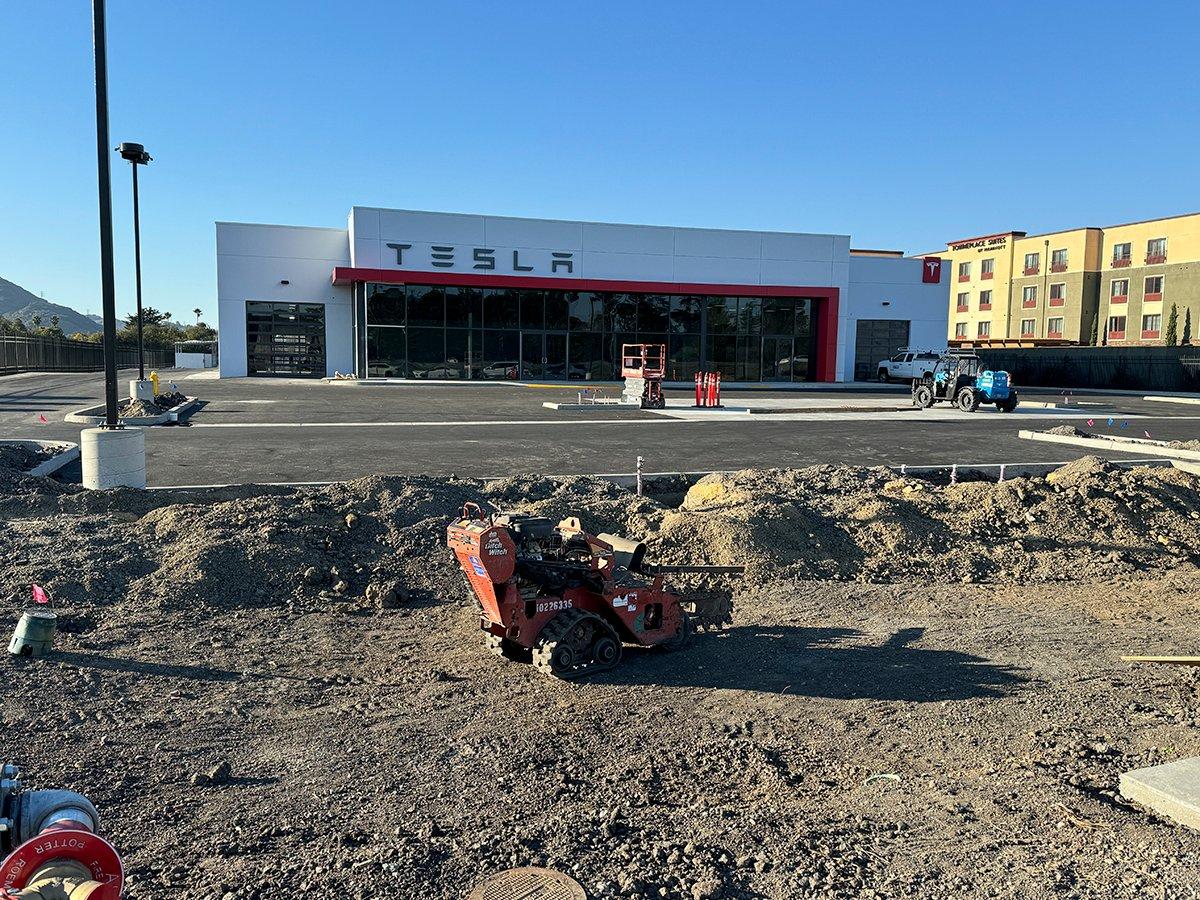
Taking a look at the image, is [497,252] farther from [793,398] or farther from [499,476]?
[499,476]

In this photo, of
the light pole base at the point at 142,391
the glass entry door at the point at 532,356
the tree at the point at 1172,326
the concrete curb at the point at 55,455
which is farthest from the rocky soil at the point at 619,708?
the tree at the point at 1172,326

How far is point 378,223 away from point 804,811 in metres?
39.5

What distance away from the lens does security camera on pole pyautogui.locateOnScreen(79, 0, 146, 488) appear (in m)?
11.0

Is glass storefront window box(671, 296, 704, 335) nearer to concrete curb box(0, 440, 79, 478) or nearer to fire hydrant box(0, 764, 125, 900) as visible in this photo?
concrete curb box(0, 440, 79, 478)

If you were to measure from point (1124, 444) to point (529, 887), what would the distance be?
60.1ft

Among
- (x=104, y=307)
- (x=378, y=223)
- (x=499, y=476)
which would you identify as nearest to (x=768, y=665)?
(x=499, y=476)

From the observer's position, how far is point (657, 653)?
7.09 metres

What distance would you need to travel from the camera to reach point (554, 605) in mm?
6559

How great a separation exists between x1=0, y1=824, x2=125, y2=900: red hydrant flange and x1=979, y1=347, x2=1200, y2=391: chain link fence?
5087 cm

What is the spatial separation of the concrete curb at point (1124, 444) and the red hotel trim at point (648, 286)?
2533 cm

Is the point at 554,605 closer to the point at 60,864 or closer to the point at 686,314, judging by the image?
the point at 60,864

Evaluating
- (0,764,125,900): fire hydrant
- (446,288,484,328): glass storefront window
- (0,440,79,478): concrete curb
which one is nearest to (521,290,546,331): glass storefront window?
(446,288,484,328): glass storefront window

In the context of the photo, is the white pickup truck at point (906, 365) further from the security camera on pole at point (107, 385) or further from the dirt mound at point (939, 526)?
the security camera on pole at point (107, 385)

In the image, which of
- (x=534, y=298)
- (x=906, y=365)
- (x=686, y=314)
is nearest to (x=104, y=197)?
(x=534, y=298)
